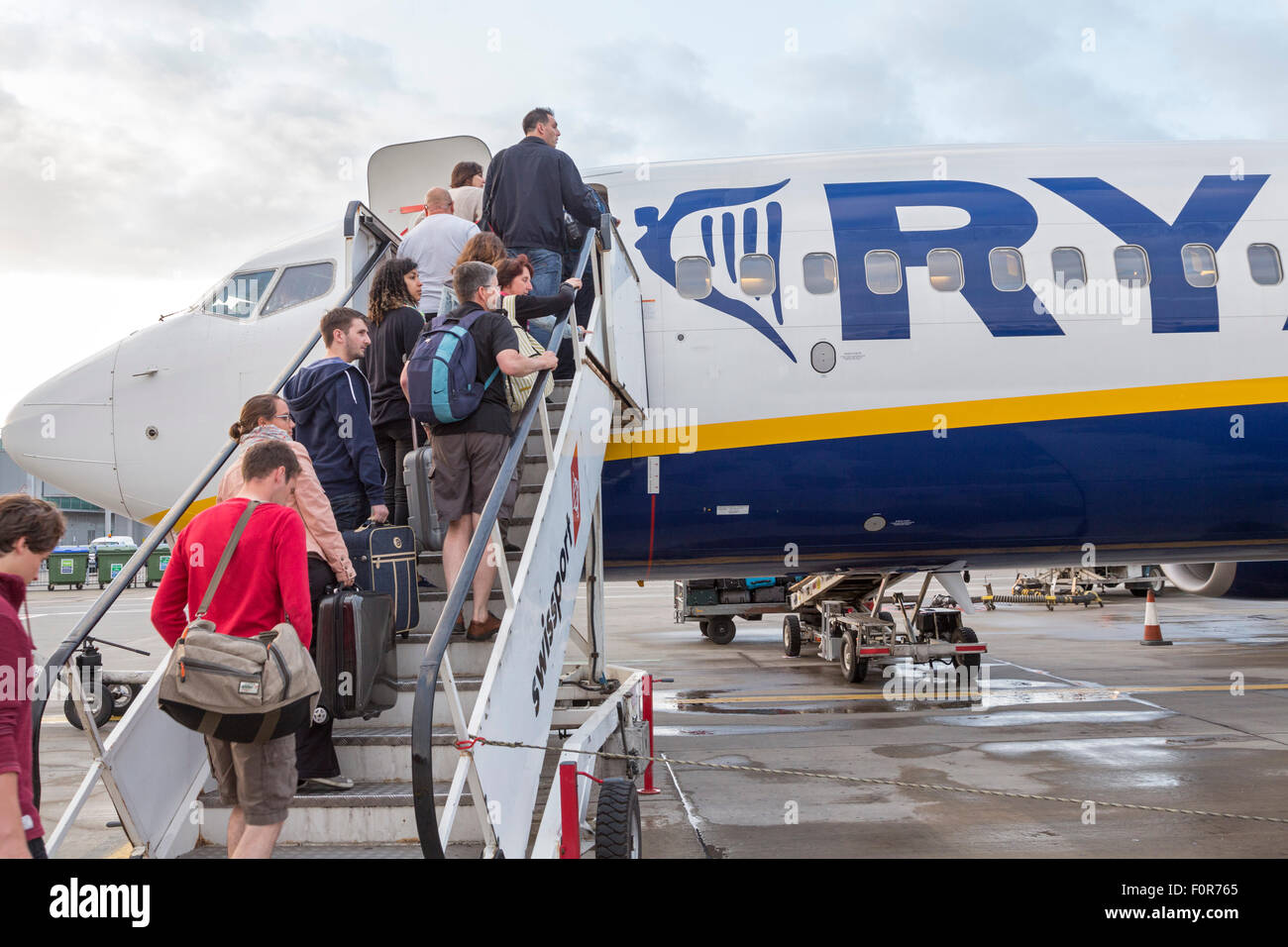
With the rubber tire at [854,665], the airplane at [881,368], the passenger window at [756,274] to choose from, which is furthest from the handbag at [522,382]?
the rubber tire at [854,665]

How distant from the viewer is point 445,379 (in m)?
4.57

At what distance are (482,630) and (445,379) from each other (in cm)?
117

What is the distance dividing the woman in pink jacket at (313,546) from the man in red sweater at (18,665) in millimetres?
1158

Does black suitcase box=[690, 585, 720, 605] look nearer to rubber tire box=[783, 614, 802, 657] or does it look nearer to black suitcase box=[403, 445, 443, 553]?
rubber tire box=[783, 614, 802, 657]

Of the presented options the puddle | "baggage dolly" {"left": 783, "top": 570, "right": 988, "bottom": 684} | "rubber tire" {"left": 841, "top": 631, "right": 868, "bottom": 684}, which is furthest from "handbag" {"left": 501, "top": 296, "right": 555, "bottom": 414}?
"rubber tire" {"left": 841, "top": 631, "right": 868, "bottom": 684}

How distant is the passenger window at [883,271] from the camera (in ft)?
27.0

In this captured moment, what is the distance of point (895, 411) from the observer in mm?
8141

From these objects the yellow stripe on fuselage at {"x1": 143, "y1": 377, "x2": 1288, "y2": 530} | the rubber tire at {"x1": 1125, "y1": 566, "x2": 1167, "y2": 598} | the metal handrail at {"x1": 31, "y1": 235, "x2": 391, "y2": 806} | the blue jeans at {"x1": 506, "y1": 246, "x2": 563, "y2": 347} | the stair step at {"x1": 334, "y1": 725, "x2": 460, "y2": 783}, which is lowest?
the rubber tire at {"x1": 1125, "y1": 566, "x2": 1167, "y2": 598}

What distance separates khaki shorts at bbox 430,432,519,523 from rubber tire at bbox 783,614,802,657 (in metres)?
11.6

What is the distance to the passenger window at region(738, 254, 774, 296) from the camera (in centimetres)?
821
